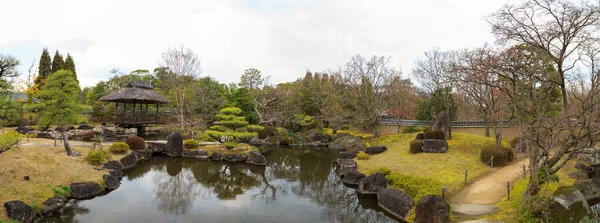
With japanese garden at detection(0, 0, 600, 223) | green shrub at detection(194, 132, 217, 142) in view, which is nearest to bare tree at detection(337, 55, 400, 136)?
japanese garden at detection(0, 0, 600, 223)

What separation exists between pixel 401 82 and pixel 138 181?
25894mm

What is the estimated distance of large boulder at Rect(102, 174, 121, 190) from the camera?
535 inches

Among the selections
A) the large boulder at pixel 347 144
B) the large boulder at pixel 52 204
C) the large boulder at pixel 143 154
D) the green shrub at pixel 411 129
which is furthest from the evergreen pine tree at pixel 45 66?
the green shrub at pixel 411 129

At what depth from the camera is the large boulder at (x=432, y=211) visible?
9219 mm

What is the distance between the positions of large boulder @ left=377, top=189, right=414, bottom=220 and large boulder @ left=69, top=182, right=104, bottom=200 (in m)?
11.2

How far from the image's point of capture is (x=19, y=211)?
9297 mm

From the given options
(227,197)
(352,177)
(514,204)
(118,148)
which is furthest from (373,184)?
(118,148)

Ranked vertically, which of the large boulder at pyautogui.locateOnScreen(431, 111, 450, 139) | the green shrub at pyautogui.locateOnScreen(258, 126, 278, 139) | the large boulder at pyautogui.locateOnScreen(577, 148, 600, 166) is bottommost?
the green shrub at pyautogui.locateOnScreen(258, 126, 278, 139)

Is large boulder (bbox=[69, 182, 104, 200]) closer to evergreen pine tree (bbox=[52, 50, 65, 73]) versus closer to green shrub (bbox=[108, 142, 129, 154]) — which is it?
green shrub (bbox=[108, 142, 129, 154])

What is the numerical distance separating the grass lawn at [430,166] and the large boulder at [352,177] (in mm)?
706

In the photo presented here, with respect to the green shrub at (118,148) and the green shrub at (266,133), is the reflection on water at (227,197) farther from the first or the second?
the green shrub at (266,133)

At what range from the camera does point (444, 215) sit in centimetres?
920

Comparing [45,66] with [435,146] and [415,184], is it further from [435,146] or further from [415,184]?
[415,184]

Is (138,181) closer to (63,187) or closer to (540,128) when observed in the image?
(63,187)
